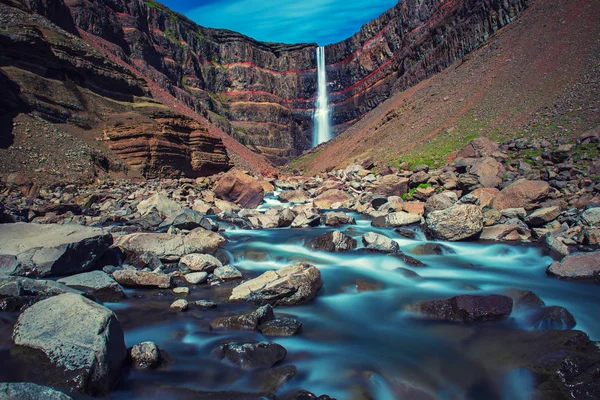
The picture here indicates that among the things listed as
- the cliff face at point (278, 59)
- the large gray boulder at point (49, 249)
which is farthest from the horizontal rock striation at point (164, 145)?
the cliff face at point (278, 59)

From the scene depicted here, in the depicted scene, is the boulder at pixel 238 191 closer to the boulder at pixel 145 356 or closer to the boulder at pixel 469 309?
the boulder at pixel 469 309

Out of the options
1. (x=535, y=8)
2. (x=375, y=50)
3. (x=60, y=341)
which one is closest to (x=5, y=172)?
(x=60, y=341)

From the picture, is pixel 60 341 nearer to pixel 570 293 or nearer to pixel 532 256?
pixel 570 293

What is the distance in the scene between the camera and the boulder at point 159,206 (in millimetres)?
11498

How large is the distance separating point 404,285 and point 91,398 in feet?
18.9

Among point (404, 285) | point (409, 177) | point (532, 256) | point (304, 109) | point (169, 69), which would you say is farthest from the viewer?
point (304, 109)

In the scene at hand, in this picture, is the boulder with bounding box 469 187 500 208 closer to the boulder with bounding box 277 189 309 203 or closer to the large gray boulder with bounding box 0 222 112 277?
the boulder with bounding box 277 189 309 203

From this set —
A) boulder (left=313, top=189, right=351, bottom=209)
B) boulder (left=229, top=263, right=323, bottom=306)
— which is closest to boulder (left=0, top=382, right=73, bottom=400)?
boulder (left=229, top=263, right=323, bottom=306)

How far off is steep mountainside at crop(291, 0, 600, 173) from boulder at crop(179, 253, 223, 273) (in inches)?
610

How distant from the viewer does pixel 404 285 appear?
23.8 ft

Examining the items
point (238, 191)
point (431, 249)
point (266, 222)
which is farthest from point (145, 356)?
point (238, 191)

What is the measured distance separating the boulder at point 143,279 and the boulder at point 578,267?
7.66m

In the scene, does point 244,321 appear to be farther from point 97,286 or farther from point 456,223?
point 456,223

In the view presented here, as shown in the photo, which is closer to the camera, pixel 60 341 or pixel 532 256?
pixel 60 341
